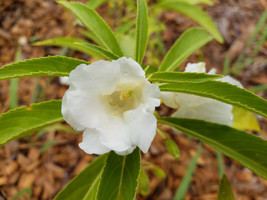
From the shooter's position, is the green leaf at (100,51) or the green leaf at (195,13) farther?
the green leaf at (195,13)

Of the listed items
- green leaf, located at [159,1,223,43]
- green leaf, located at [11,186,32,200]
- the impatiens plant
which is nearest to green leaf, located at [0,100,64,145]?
the impatiens plant

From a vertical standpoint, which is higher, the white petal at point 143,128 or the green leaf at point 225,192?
the white petal at point 143,128

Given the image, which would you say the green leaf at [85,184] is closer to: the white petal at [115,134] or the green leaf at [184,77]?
the white petal at [115,134]

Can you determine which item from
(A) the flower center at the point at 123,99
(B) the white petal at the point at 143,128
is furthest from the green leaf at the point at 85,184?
(B) the white petal at the point at 143,128

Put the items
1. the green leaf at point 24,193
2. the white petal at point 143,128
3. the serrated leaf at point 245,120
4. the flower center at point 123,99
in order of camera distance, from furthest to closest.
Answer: the green leaf at point 24,193 → the serrated leaf at point 245,120 → the flower center at point 123,99 → the white petal at point 143,128

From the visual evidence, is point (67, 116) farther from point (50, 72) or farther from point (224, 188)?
point (224, 188)

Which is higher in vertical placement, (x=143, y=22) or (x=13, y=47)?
(x=143, y=22)

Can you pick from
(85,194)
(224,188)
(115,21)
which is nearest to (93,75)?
(85,194)

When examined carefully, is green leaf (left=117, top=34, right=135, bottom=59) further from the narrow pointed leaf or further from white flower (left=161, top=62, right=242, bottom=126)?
the narrow pointed leaf
